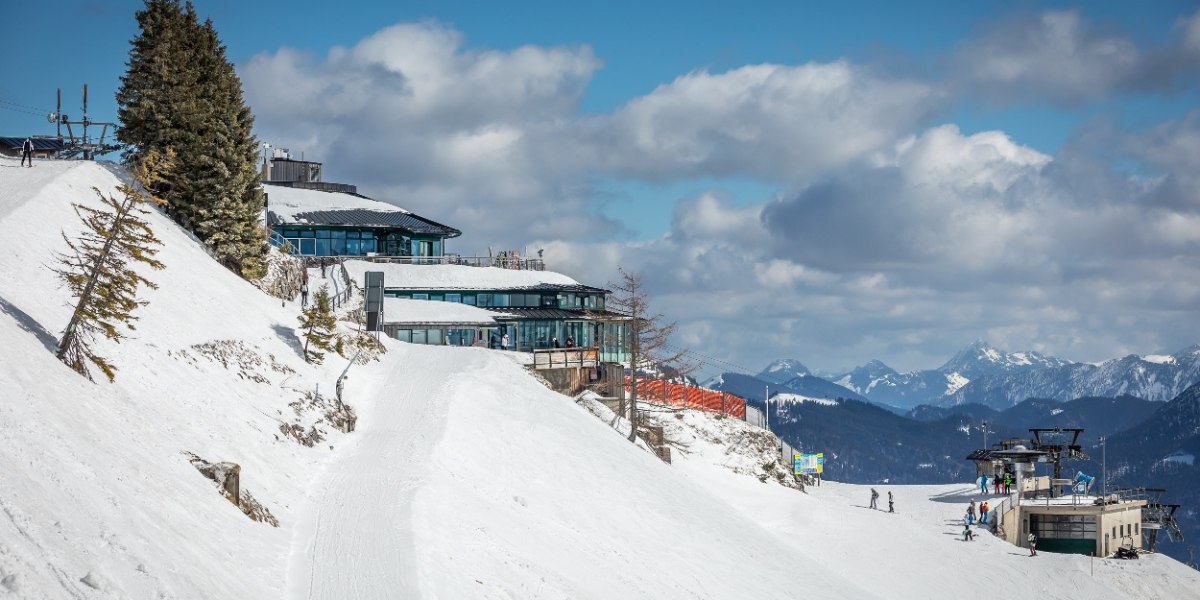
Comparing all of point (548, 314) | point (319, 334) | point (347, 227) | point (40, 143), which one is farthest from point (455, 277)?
point (319, 334)

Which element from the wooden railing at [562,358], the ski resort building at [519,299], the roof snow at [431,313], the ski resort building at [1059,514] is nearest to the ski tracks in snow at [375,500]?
the wooden railing at [562,358]

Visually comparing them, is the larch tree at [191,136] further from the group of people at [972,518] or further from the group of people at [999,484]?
the group of people at [999,484]

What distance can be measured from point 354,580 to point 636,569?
1282 centimetres

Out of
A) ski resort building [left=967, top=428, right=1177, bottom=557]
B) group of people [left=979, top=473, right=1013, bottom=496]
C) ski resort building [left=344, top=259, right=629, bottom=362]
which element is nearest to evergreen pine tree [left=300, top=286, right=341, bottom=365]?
ski resort building [left=344, top=259, right=629, bottom=362]

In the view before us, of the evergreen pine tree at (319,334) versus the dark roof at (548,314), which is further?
the dark roof at (548,314)

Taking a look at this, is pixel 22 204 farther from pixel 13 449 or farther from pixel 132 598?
pixel 132 598

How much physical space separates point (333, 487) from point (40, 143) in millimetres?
38155

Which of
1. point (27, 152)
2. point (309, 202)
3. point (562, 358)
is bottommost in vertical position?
point (562, 358)

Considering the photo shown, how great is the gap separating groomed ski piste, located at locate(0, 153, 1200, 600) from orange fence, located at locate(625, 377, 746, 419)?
859cm

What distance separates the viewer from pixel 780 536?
2146 inches

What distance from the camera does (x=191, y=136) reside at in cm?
5222

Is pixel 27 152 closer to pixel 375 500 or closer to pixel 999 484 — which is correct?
pixel 375 500

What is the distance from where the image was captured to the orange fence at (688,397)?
70000mm

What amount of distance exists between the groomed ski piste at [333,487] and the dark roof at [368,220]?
2925 centimetres
